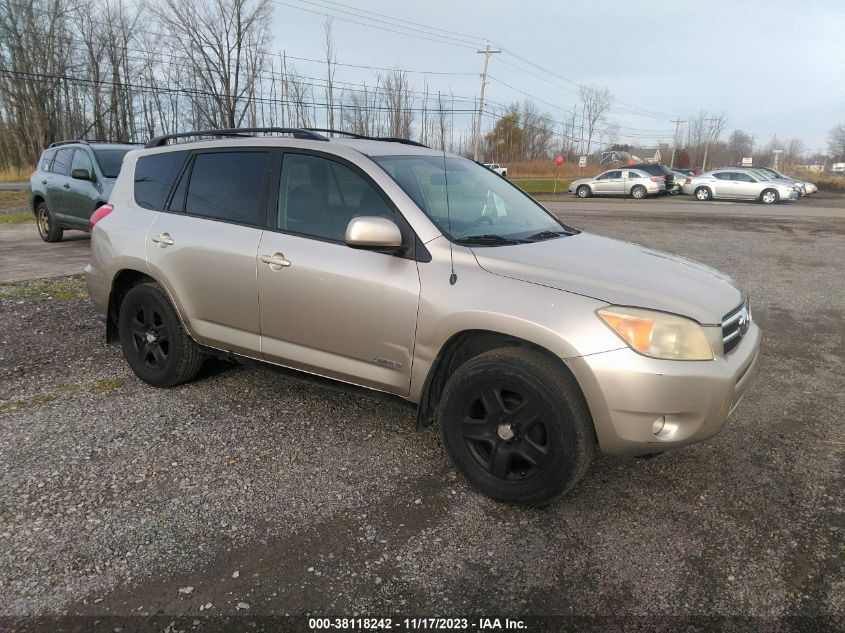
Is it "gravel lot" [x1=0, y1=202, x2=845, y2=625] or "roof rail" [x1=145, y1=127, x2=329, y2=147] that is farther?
"roof rail" [x1=145, y1=127, x2=329, y2=147]

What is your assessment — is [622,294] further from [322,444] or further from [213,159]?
[213,159]

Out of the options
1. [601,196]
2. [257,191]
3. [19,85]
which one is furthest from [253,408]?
[19,85]

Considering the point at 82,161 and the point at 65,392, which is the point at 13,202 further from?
the point at 65,392

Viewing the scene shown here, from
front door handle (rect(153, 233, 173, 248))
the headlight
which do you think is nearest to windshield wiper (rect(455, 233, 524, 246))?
the headlight

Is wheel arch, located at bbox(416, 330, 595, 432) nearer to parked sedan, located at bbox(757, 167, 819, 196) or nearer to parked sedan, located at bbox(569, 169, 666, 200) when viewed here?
parked sedan, located at bbox(569, 169, 666, 200)

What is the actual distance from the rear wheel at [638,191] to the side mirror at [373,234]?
29.5 meters

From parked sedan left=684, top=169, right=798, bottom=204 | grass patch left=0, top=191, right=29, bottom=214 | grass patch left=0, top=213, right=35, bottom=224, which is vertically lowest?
grass patch left=0, top=213, right=35, bottom=224

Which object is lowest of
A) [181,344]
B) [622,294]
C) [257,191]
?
[181,344]

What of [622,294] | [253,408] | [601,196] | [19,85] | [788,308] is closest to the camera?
[622,294]

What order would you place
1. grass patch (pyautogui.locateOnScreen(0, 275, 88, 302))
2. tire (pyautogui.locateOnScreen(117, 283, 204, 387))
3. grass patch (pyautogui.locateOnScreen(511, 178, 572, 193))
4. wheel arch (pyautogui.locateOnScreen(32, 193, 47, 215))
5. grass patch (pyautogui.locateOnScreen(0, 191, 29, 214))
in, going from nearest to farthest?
tire (pyautogui.locateOnScreen(117, 283, 204, 387))
grass patch (pyautogui.locateOnScreen(0, 275, 88, 302))
wheel arch (pyautogui.locateOnScreen(32, 193, 47, 215))
grass patch (pyautogui.locateOnScreen(0, 191, 29, 214))
grass patch (pyautogui.locateOnScreen(511, 178, 572, 193))

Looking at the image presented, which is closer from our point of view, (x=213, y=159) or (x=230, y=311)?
(x=230, y=311)

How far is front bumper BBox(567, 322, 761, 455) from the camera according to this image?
8.45ft

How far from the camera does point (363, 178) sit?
11.1ft

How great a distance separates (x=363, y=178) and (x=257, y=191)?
2.65 feet
